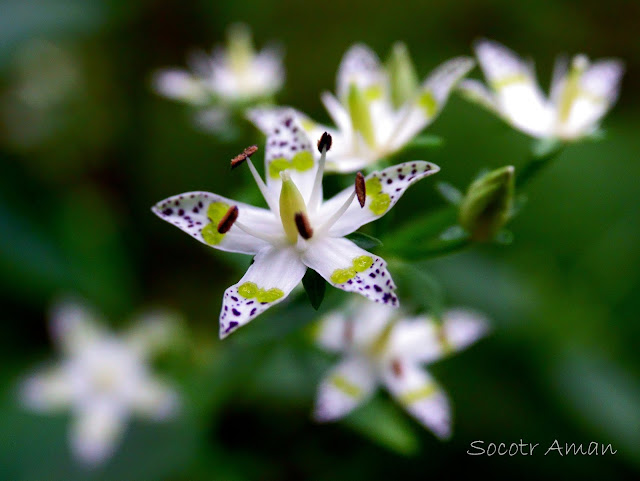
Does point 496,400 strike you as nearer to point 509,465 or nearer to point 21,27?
point 509,465

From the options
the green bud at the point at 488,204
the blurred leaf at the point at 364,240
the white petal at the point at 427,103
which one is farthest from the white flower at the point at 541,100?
the blurred leaf at the point at 364,240

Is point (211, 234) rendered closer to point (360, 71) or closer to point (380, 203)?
point (380, 203)

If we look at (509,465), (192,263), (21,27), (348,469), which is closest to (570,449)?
(509,465)

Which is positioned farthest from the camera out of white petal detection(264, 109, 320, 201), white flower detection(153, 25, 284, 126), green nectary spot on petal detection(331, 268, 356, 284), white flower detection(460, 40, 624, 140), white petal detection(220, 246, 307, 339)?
white flower detection(153, 25, 284, 126)

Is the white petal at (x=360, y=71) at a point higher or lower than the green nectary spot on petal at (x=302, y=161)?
higher

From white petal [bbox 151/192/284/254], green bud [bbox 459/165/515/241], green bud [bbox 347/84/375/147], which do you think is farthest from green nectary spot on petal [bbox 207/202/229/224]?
green bud [bbox 459/165/515/241]

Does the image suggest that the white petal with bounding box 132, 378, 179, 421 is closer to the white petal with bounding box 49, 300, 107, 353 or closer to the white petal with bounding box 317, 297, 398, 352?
the white petal with bounding box 49, 300, 107, 353

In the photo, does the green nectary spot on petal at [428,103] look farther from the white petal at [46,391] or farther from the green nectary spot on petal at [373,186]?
the white petal at [46,391]

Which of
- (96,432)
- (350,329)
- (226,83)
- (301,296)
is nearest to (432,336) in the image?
(350,329)
